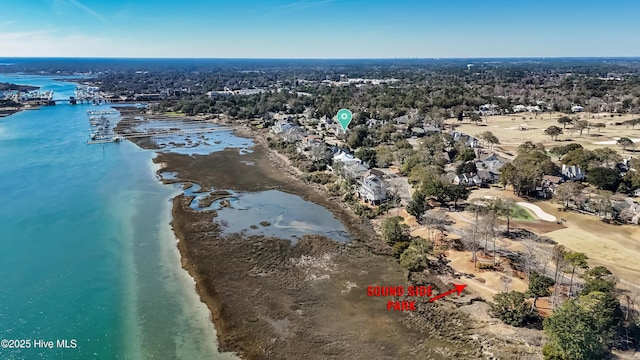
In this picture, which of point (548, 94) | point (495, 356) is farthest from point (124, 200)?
point (548, 94)

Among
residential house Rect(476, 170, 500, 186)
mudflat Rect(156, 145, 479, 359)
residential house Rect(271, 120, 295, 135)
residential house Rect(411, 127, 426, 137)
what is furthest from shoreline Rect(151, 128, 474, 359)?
residential house Rect(271, 120, 295, 135)

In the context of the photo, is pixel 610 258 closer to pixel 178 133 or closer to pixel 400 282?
pixel 400 282

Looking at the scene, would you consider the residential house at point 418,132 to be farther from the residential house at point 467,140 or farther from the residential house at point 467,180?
the residential house at point 467,180

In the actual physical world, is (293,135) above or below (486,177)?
above

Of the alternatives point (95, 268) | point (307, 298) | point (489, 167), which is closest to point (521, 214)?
point (489, 167)

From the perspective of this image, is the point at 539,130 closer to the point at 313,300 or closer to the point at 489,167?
the point at 489,167
